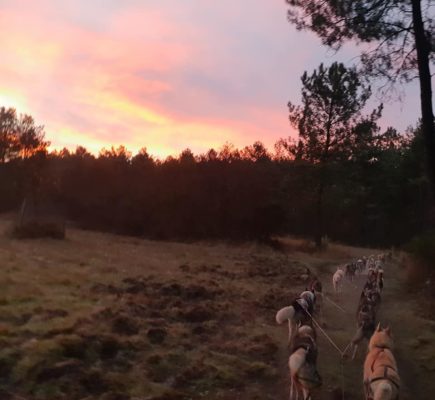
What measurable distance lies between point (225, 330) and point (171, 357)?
8.18 feet

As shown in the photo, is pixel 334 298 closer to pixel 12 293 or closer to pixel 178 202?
pixel 12 293

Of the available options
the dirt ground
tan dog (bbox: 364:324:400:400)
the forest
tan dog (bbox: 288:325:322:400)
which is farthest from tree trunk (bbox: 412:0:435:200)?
the forest

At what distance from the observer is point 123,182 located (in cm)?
4631

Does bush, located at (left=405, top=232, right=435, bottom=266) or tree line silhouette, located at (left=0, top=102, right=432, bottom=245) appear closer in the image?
bush, located at (left=405, top=232, right=435, bottom=266)

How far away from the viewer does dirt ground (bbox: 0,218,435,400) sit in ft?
29.0

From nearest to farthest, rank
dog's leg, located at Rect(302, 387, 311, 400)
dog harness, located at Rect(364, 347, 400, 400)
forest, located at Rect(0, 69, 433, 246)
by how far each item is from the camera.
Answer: dog harness, located at Rect(364, 347, 400, 400), dog's leg, located at Rect(302, 387, 311, 400), forest, located at Rect(0, 69, 433, 246)

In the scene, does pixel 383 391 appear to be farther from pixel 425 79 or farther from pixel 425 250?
pixel 425 250

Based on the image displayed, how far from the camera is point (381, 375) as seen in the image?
7270mm

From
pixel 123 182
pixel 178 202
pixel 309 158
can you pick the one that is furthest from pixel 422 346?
pixel 123 182

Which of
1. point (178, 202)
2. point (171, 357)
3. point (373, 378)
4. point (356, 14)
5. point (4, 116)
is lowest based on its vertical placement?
point (171, 357)

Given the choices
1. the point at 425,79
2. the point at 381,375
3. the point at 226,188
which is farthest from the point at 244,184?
the point at 381,375

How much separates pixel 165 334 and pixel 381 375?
531 cm

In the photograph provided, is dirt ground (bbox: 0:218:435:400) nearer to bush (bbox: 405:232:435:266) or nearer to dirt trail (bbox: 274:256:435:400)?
dirt trail (bbox: 274:256:435:400)

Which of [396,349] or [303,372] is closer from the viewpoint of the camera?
[303,372]
